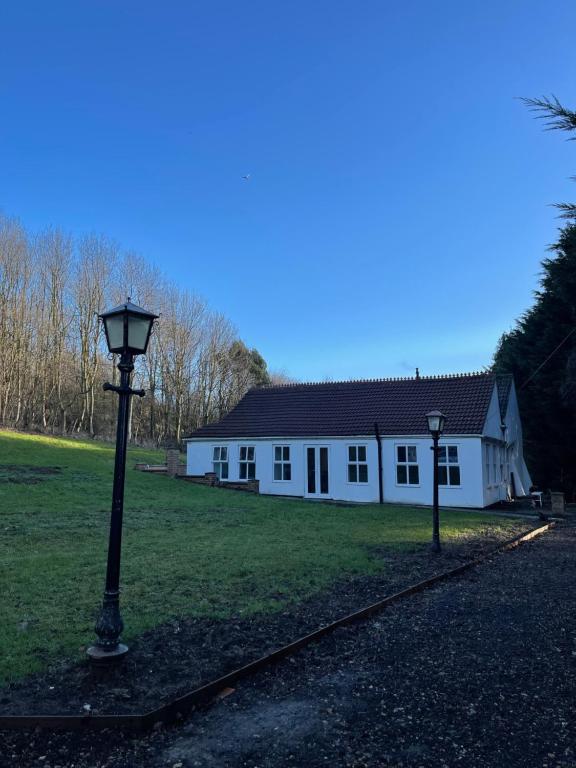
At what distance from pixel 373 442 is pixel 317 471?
3003mm

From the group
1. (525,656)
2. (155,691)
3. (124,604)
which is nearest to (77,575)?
(124,604)

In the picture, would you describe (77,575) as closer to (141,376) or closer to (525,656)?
(525,656)

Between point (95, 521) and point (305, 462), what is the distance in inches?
484

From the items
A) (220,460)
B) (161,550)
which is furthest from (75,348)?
(161,550)

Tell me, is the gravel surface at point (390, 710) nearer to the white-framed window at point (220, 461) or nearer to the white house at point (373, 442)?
the white house at point (373, 442)

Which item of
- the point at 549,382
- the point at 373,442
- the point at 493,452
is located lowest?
the point at 493,452

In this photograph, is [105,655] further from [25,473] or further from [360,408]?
[360,408]

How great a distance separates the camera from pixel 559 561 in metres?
10.9

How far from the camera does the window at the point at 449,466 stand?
838 inches

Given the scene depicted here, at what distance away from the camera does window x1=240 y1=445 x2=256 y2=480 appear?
25609 millimetres

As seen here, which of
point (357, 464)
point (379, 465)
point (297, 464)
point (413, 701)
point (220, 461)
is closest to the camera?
point (413, 701)

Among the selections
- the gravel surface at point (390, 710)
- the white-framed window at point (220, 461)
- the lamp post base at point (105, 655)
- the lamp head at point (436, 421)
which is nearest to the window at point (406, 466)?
the white-framed window at point (220, 461)

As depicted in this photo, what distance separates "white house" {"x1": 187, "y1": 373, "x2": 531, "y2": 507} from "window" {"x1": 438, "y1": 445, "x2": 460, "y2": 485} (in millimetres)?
40

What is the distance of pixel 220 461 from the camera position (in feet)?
86.5
